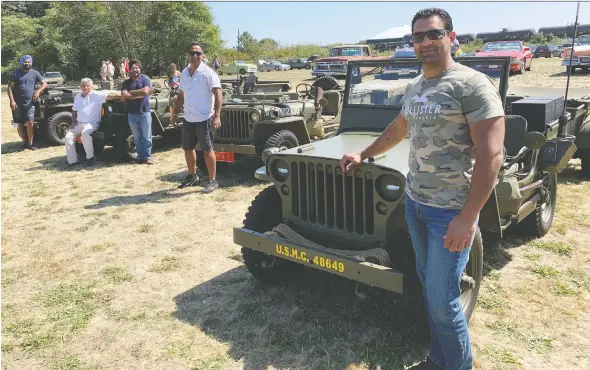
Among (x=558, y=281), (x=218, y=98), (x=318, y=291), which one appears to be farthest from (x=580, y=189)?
(x=218, y=98)

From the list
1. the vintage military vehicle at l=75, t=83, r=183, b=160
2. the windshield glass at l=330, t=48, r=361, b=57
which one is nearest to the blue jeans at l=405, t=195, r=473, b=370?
the vintage military vehicle at l=75, t=83, r=183, b=160

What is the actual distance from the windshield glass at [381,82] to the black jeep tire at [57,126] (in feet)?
25.4

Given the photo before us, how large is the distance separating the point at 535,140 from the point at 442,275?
6.74ft

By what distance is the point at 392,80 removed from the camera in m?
4.64

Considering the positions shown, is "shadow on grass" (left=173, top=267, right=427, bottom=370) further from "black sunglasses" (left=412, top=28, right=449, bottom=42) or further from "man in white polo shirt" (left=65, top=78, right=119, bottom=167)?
"man in white polo shirt" (left=65, top=78, right=119, bottom=167)

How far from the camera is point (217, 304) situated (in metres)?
3.87

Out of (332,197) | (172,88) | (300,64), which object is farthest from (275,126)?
(300,64)

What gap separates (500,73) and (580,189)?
312 centimetres

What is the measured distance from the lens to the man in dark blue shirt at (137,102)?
829 cm

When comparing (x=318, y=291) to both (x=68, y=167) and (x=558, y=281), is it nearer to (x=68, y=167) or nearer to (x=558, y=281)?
(x=558, y=281)

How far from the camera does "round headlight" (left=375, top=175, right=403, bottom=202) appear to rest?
312 centimetres

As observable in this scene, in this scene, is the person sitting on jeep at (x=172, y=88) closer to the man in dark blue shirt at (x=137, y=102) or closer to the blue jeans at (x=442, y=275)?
the man in dark blue shirt at (x=137, y=102)

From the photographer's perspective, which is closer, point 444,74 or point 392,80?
point 444,74

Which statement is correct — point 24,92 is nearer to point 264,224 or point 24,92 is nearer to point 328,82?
point 328,82
